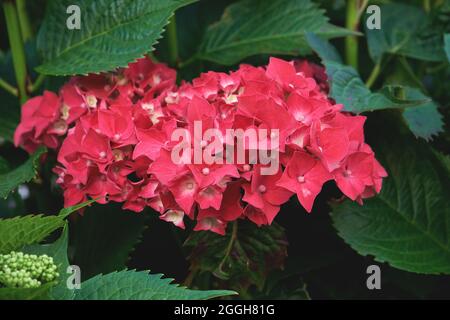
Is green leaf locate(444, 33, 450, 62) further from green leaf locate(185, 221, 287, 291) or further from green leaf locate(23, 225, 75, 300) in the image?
green leaf locate(23, 225, 75, 300)

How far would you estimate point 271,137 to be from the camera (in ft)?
2.83

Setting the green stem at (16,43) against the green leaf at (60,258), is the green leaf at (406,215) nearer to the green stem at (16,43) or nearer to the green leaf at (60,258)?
the green leaf at (60,258)

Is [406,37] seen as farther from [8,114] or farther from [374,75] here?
[8,114]

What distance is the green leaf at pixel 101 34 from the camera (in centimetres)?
105

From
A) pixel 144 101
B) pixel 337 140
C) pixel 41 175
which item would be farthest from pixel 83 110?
pixel 337 140

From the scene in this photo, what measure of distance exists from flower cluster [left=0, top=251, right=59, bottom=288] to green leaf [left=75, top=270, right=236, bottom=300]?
41mm

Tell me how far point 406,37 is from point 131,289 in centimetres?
73

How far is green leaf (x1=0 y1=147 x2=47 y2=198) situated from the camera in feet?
3.17

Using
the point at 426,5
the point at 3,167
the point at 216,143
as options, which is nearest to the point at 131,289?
the point at 216,143

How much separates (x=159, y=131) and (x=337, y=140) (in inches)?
8.2

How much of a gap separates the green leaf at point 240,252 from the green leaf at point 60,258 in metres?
0.20

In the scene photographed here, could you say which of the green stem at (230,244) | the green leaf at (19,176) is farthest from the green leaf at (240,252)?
the green leaf at (19,176)

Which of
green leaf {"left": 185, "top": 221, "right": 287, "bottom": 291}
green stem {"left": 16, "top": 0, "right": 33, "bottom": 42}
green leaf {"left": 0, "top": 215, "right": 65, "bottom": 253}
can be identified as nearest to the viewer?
green leaf {"left": 0, "top": 215, "right": 65, "bottom": 253}

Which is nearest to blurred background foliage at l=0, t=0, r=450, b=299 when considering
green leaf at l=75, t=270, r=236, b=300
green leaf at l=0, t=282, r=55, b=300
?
green leaf at l=75, t=270, r=236, b=300
